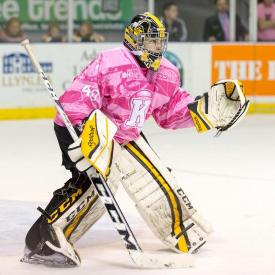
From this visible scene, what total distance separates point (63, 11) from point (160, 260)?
6.64m

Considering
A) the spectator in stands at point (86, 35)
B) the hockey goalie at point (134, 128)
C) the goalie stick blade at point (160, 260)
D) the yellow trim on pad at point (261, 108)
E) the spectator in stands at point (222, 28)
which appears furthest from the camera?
the spectator in stands at point (222, 28)

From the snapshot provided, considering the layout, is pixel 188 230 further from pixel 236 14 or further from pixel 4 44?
pixel 236 14

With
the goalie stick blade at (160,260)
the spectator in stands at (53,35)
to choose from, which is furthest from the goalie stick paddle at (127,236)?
the spectator in stands at (53,35)

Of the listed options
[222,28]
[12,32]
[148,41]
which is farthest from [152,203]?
[222,28]

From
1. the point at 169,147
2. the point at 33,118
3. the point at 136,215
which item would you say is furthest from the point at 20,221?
the point at 33,118

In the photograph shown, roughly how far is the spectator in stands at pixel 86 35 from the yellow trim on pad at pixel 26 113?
0.75 meters

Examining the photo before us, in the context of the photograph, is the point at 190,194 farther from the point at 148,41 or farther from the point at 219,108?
the point at 148,41

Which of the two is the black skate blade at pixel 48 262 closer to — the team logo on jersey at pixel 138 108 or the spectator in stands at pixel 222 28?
the team logo on jersey at pixel 138 108

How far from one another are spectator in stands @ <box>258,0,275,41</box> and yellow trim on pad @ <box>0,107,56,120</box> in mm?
2338

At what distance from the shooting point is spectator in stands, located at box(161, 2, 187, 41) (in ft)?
35.6

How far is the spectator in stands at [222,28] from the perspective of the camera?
11008 millimetres

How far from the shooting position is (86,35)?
10.4 metres

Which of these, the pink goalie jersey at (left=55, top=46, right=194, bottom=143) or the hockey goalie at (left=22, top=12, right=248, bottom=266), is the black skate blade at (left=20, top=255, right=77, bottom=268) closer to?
the hockey goalie at (left=22, top=12, right=248, bottom=266)

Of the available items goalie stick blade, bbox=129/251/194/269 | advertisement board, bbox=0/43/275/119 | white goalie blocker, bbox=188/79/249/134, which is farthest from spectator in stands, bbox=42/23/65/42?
goalie stick blade, bbox=129/251/194/269
